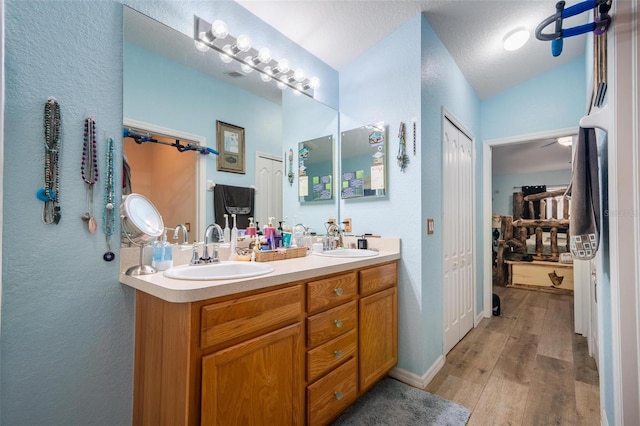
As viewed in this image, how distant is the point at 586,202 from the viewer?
1188mm

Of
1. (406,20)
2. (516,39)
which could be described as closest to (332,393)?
(406,20)

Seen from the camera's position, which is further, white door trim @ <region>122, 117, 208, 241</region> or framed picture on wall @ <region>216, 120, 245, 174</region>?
framed picture on wall @ <region>216, 120, 245, 174</region>

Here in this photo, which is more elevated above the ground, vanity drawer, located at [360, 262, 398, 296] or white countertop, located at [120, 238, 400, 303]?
white countertop, located at [120, 238, 400, 303]

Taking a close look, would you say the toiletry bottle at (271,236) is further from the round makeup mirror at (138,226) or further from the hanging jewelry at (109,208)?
the hanging jewelry at (109,208)

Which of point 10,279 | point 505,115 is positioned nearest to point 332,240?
point 10,279

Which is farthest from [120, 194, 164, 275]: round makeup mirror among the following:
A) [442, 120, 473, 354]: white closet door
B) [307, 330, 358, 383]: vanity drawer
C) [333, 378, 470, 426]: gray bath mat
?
[442, 120, 473, 354]: white closet door

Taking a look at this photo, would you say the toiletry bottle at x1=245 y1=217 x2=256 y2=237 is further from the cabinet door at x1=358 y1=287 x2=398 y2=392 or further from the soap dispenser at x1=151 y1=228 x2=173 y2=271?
the cabinet door at x1=358 y1=287 x2=398 y2=392

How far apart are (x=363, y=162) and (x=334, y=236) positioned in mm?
644

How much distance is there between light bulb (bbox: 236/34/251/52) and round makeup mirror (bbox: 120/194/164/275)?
3.42 ft

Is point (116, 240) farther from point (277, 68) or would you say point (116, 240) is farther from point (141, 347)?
point (277, 68)

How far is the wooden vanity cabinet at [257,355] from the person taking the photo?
0.95m

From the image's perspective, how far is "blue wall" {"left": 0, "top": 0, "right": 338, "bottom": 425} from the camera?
0.98 metres

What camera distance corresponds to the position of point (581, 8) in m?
1.04

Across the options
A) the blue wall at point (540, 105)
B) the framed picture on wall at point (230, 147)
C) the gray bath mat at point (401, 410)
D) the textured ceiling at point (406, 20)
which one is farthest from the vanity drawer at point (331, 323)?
the blue wall at point (540, 105)
